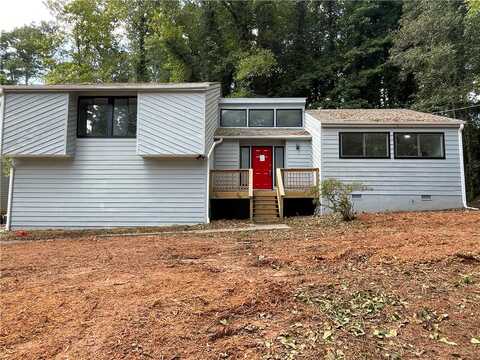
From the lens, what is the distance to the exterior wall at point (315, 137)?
12.1 metres

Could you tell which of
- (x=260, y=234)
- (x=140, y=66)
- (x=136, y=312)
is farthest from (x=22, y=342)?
(x=140, y=66)

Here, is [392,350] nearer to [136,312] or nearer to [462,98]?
[136,312]

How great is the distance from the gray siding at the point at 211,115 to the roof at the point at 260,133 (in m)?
0.54

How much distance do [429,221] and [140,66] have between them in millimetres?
22229

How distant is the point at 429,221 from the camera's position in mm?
8336

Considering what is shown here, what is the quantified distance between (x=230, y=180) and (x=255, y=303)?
8.85m

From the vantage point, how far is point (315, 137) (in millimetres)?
12961

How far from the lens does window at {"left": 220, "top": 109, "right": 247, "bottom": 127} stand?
15.4 metres

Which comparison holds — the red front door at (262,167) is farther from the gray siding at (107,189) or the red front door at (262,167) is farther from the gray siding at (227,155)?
the gray siding at (107,189)

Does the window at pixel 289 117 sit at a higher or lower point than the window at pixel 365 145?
higher

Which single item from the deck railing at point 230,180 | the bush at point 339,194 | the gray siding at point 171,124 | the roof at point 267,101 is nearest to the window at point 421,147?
the bush at point 339,194

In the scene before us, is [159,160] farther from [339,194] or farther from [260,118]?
[339,194]

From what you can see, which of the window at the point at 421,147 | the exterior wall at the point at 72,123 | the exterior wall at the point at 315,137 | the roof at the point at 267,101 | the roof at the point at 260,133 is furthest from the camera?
the roof at the point at 267,101

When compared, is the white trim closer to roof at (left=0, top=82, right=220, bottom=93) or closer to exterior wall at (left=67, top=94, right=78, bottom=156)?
roof at (left=0, top=82, right=220, bottom=93)
